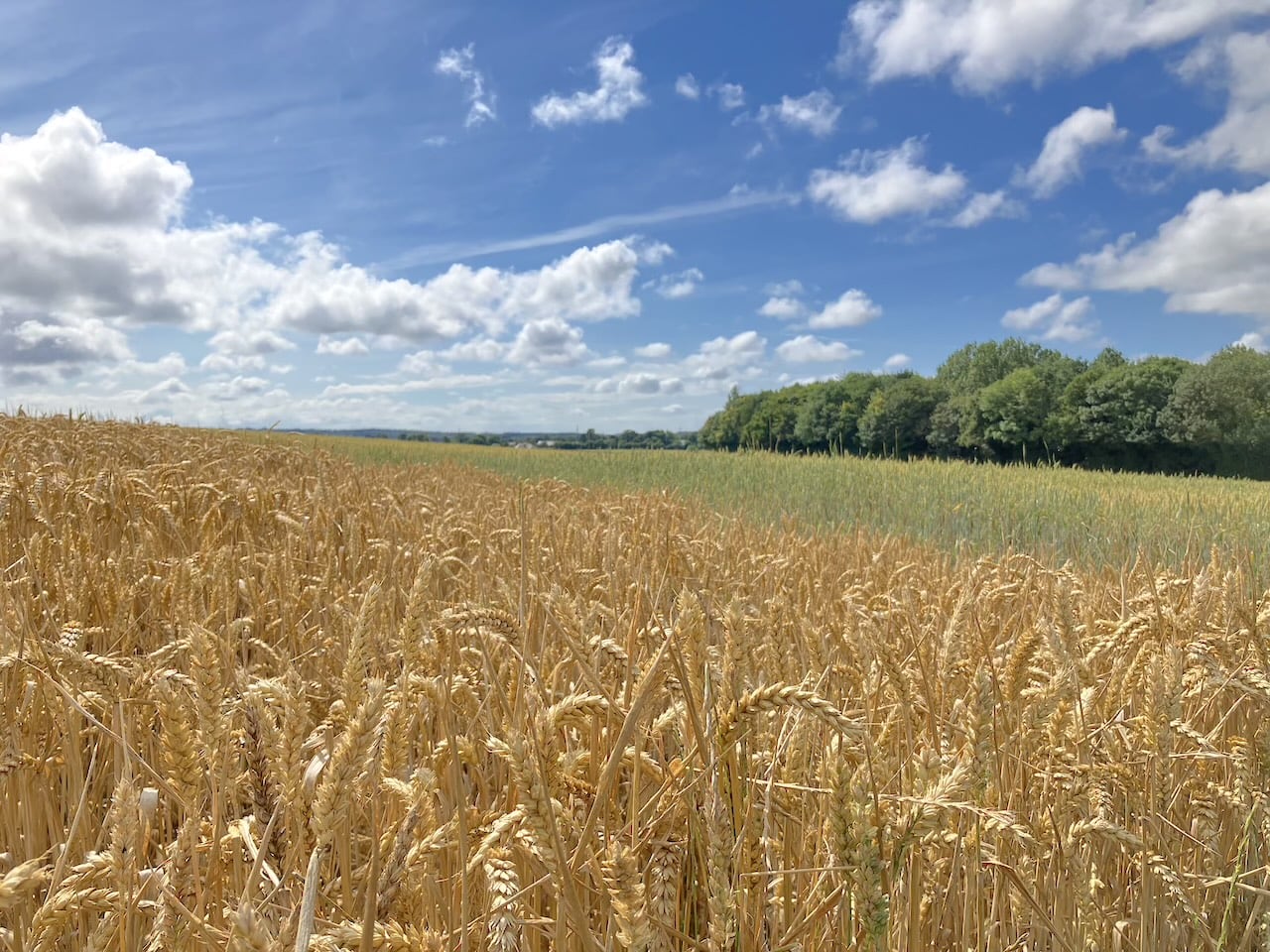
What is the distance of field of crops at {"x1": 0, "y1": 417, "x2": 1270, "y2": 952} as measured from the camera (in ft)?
2.79

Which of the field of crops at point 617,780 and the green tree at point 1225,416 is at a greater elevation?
the green tree at point 1225,416

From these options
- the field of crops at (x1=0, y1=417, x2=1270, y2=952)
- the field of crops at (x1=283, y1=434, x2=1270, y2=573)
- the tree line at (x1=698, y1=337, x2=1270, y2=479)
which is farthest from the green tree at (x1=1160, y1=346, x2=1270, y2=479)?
the field of crops at (x1=0, y1=417, x2=1270, y2=952)

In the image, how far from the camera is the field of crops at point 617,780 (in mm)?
852

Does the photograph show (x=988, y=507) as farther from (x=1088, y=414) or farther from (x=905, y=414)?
(x=905, y=414)

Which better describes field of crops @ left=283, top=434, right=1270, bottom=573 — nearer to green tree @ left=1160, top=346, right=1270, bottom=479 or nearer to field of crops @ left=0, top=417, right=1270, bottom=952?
field of crops @ left=0, top=417, right=1270, bottom=952

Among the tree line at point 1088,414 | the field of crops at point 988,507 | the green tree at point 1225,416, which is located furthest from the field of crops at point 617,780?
the green tree at point 1225,416

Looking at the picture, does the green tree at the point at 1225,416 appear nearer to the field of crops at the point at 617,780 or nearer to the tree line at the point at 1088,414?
the tree line at the point at 1088,414

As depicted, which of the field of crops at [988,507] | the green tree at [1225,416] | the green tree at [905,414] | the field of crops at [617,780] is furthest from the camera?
the green tree at [905,414]

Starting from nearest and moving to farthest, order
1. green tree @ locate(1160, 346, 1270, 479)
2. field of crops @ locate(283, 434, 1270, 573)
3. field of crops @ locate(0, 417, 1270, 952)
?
field of crops @ locate(0, 417, 1270, 952), field of crops @ locate(283, 434, 1270, 573), green tree @ locate(1160, 346, 1270, 479)

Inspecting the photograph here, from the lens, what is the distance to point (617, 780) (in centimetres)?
160

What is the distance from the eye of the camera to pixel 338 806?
2.11 feet

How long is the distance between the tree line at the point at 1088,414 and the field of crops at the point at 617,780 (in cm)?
3197

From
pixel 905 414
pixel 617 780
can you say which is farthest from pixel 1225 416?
pixel 617 780

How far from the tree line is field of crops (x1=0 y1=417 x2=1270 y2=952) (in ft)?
105
